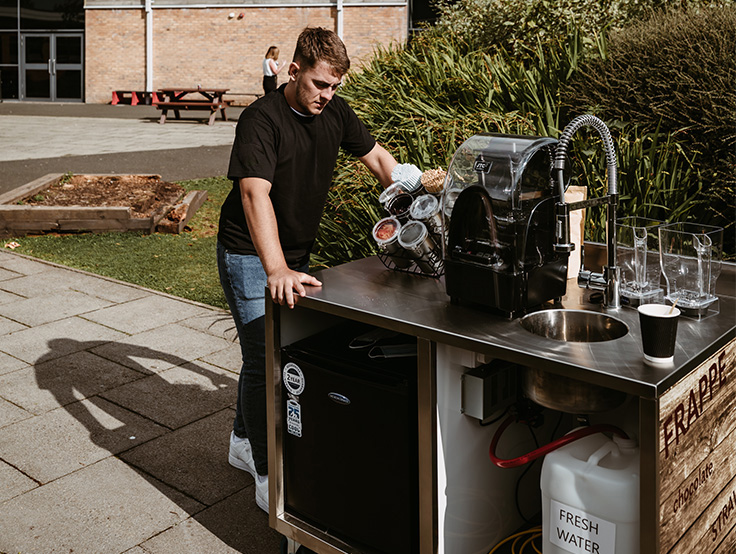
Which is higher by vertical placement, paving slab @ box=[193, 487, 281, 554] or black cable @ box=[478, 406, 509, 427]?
black cable @ box=[478, 406, 509, 427]

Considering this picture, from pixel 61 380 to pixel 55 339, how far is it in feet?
2.42

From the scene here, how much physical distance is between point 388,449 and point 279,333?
567 millimetres

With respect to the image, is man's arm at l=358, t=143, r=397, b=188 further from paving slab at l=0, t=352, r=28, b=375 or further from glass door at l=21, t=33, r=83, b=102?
glass door at l=21, t=33, r=83, b=102

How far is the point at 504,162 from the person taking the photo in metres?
2.46

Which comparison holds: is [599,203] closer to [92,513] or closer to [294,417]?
[294,417]

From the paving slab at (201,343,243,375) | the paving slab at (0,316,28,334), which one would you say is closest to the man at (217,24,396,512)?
the paving slab at (201,343,243,375)

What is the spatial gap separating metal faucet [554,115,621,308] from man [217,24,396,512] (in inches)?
32.8

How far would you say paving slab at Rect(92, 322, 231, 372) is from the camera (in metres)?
4.82

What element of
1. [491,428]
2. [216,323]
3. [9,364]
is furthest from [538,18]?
[491,428]

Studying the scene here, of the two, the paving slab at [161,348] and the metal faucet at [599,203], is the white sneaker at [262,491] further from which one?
the paving slab at [161,348]

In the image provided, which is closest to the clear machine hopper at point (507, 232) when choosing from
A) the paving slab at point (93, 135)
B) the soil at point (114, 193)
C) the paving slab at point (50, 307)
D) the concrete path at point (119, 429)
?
the concrete path at point (119, 429)

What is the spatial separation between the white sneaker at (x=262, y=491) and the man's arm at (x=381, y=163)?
1292mm

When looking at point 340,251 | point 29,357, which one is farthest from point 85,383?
point 340,251

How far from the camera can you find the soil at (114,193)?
870 cm
